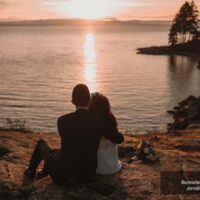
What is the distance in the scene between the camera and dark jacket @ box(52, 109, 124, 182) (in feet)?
22.9

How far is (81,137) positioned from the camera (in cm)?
702

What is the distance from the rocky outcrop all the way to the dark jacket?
1864cm

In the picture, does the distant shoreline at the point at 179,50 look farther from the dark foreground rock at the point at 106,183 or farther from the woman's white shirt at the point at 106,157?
the woman's white shirt at the point at 106,157

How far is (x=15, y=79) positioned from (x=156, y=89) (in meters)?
17.9

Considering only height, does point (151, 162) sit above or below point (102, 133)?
below

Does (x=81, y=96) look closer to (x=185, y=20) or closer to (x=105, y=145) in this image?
(x=105, y=145)

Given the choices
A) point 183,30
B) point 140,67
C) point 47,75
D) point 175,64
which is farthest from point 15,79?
point 183,30

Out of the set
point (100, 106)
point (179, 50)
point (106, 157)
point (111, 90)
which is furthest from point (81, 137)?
point (179, 50)

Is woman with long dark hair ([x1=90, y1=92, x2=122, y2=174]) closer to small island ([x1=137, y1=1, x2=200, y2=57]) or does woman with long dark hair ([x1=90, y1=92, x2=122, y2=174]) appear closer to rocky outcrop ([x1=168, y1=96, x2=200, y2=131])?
rocky outcrop ([x1=168, y1=96, x2=200, y2=131])

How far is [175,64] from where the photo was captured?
72.8 m

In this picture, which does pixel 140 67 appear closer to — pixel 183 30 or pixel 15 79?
pixel 15 79

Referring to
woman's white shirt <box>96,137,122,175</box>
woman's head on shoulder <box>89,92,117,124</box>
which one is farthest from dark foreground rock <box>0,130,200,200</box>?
woman's head on shoulder <box>89,92,117,124</box>

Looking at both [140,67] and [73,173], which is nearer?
[73,173]

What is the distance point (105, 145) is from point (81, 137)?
761mm
